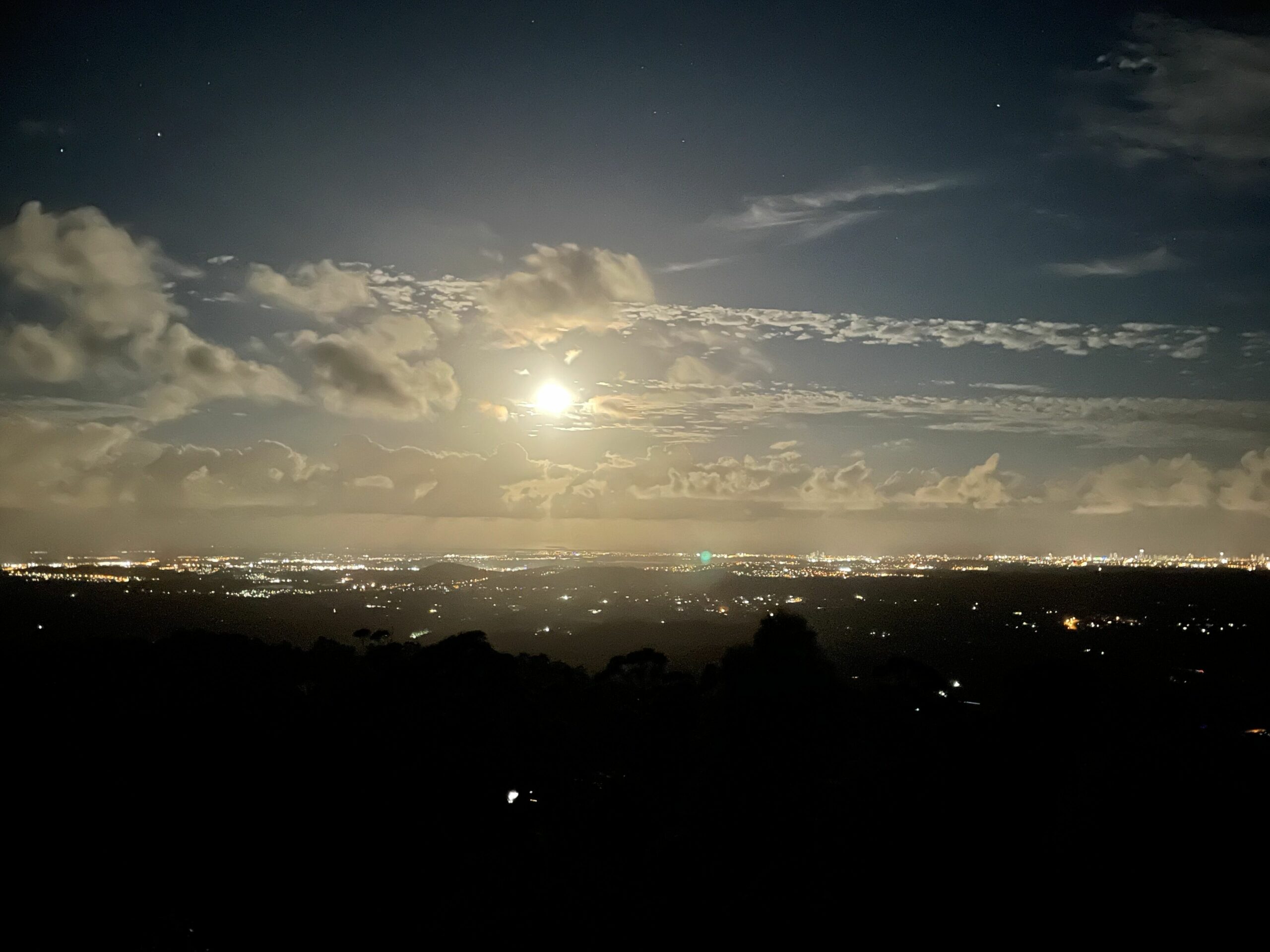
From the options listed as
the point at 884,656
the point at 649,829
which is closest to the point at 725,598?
the point at 884,656

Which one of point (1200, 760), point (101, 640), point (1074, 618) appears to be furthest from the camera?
point (1074, 618)

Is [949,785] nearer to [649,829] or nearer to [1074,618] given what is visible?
[649,829]

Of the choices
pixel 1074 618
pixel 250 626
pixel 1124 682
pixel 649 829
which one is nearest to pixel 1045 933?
pixel 649 829

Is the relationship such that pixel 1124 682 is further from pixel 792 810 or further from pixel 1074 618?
pixel 1074 618

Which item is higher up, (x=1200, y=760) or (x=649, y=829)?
(x=1200, y=760)

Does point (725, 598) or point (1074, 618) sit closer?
point (1074, 618)

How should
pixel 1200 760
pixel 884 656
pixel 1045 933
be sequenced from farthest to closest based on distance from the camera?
1. pixel 884 656
2. pixel 1200 760
3. pixel 1045 933
